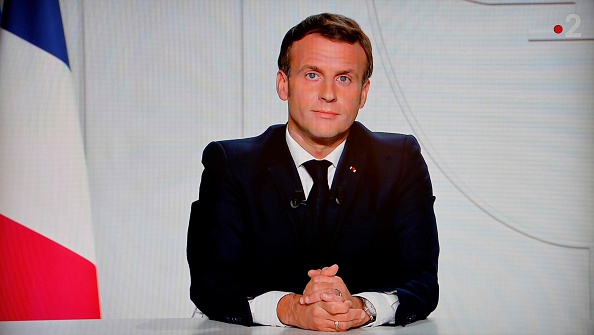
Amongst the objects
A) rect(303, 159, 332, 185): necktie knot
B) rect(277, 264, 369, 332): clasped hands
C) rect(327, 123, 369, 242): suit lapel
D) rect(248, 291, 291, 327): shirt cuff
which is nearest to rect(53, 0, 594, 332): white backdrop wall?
rect(327, 123, 369, 242): suit lapel

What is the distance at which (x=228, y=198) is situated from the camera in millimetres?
2162

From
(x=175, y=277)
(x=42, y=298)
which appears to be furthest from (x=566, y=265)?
(x=42, y=298)

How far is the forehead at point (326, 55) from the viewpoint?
7.13 ft

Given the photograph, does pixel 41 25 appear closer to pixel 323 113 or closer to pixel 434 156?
pixel 323 113

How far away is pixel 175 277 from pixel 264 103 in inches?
27.1

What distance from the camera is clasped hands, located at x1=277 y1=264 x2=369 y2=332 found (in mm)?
1956

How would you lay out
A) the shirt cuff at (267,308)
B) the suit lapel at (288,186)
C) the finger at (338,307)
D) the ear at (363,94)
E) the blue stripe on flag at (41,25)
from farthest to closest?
1. the blue stripe on flag at (41,25)
2. the ear at (363,94)
3. the suit lapel at (288,186)
4. the shirt cuff at (267,308)
5. the finger at (338,307)

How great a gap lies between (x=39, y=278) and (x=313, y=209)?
1053 mm

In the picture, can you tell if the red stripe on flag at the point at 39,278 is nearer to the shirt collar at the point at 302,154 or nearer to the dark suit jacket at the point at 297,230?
the dark suit jacket at the point at 297,230

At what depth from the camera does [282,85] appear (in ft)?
7.50

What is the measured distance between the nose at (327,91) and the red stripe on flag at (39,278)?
3.41 feet

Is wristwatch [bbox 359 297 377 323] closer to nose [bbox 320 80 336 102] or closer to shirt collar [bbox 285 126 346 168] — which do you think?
shirt collar [bbox 285 126 346 168]

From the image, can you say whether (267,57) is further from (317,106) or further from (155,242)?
(155,242)

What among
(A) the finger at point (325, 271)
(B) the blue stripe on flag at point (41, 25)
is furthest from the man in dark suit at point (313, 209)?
(B) the blue stripe on flag at point (41, 25)
